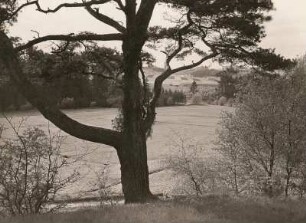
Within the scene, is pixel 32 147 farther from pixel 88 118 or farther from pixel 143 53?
pixel 88 118

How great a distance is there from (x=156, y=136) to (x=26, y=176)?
39.1 m

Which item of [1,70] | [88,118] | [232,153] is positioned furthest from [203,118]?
[1,70]

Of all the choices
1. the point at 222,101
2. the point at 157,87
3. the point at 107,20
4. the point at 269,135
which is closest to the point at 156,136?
the point at 222,101

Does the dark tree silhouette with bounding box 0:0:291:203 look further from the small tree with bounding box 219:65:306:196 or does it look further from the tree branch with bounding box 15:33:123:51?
the small tree with bounding box 219:65:306:196

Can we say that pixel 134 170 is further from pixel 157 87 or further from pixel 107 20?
pixel 107 20

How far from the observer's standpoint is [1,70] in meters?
14.6

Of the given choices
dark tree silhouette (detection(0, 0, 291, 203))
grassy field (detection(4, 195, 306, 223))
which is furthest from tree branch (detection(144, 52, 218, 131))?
grassy field (detection(4, 195, 306, 223))

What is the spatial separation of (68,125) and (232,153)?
47.8ft

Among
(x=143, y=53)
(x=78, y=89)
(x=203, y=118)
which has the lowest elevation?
(x=203, y=118)

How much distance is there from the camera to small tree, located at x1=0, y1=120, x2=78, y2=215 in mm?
13758

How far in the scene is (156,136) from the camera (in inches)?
2082

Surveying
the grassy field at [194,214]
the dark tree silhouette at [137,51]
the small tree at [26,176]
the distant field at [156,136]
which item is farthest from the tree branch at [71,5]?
the distant field at [156,136]

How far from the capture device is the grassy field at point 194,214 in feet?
32.8

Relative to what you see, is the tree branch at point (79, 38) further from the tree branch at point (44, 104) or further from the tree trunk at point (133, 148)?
the tree branch at point (44, 104)
